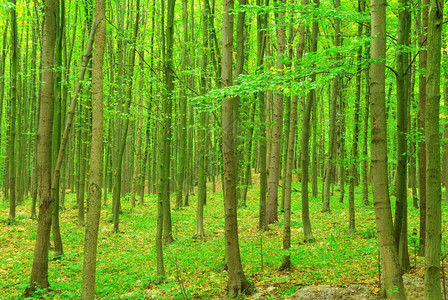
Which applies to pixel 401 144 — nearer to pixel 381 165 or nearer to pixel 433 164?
pixel 381 165

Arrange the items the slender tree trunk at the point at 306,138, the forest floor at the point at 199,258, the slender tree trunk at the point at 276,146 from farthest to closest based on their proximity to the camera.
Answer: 1. the slender tree trunk at the point at 276,146
2. the slender tree trunk at the point at 306,138
3. the forest floor at the point at 199,258

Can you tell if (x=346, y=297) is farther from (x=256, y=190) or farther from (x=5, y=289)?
(x=256, y=190)

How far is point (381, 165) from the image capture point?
4.94 meters

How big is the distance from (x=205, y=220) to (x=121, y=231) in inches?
148

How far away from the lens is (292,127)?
8641 mm

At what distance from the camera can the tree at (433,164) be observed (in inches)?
147

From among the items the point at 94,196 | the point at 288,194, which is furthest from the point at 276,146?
the point at 94,196

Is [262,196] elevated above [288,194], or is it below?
below

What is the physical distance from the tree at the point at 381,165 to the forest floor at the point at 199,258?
5.01 feet

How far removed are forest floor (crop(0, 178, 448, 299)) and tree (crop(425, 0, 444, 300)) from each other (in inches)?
108

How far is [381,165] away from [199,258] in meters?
6.73

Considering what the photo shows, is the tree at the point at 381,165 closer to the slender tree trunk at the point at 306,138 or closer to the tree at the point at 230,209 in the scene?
the tree at the point at 230,209

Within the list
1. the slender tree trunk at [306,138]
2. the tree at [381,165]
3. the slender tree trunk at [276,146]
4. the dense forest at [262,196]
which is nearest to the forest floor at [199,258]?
the dense forest at [262,196]

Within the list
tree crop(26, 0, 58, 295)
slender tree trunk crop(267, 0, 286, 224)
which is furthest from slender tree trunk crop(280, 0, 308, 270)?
tree crop(26, 0, 58, 295)
